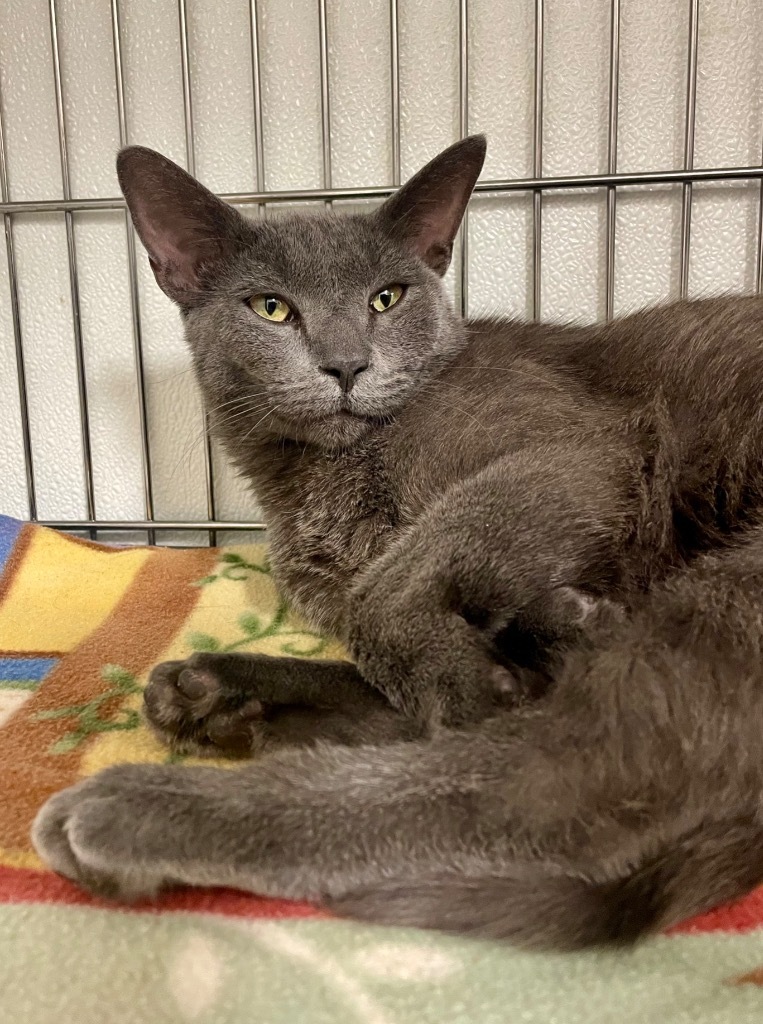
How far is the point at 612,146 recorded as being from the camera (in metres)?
1.23

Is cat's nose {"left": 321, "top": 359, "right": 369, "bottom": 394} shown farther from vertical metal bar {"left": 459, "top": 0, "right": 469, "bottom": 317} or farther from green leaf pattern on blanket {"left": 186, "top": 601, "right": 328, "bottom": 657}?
vertical metal bar {"left": 459, "top": 0, "right": 469, "bottom": 317}

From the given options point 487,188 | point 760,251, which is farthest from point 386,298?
point 760,251

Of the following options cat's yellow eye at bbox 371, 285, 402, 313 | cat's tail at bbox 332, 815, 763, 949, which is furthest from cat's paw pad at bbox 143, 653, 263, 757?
cat's yellow eye at bbox 371, 285, 402, 313

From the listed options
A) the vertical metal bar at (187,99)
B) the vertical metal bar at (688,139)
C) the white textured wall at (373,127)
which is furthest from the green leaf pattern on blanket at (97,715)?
the vertical metal bar at (688,139)

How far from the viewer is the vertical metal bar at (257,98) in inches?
49.3

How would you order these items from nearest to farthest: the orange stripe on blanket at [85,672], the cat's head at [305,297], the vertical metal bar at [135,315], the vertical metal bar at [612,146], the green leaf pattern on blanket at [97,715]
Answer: the orange stripe on blanket at [85,672] → the green leaf pattern on blanket at [97,715] → the cat's head at [305,297] → the vertical metal bar at [612,146] → the vertical metal bar at [135,315]

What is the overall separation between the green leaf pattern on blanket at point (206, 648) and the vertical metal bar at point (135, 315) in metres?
0.24

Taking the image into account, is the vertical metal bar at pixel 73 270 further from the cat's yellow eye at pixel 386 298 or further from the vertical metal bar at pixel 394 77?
the cat's yellow eye at pixel 386 298

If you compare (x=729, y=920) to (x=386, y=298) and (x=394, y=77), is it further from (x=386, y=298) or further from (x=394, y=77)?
(x=394, y=77)

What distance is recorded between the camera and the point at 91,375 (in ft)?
4.82

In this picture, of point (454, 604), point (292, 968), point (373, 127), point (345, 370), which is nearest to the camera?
point (292, 968)

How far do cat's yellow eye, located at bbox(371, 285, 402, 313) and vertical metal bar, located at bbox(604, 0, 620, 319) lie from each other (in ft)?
1.67

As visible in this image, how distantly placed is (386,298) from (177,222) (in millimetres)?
292

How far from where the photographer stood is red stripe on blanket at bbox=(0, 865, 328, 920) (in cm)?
54
